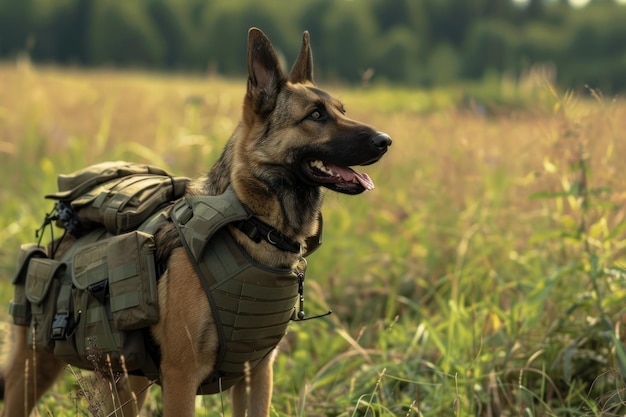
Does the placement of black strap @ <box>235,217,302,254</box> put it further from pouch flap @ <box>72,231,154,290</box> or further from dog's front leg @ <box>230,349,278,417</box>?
dog's front leg @ <box>230,349,278,417</box>

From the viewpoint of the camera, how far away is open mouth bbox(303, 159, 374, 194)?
2801mm

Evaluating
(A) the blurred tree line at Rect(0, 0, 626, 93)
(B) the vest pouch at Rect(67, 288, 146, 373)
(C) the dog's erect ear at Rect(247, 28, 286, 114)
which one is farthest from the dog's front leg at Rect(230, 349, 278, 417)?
(A) the blurred tree line at Rect(0, 0, 626, 93)

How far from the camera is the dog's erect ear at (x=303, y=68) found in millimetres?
3164

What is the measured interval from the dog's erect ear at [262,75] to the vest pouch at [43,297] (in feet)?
3.40

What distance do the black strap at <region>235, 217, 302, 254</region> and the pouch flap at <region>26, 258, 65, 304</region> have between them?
2.67 feet

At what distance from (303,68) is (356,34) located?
33.8 meters

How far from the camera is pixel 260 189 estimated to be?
2812 millimetres

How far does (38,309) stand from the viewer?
9.83 feet

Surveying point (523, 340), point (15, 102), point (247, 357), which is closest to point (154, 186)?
point (247, 357)

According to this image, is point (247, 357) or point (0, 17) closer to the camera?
point (247, 357)

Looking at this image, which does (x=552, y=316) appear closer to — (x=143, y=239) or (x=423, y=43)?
(x=143, y=239)

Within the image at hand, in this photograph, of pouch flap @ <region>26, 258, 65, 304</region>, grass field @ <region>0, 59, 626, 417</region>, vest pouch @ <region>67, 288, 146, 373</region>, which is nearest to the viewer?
vest pouch @ <region>67, 288, 146, 373</region>

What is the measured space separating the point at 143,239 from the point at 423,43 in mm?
32972

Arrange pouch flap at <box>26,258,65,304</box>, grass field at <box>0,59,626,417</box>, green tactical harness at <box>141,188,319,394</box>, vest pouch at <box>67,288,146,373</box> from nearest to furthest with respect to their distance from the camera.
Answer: green tactical harness at <box>141,188,319,394</box>, vest pouch at <box>67,288,146,373</box>, pouch flap at <box>26,258,65,304</box>, grass field at <box>0,59,626,417</box>
